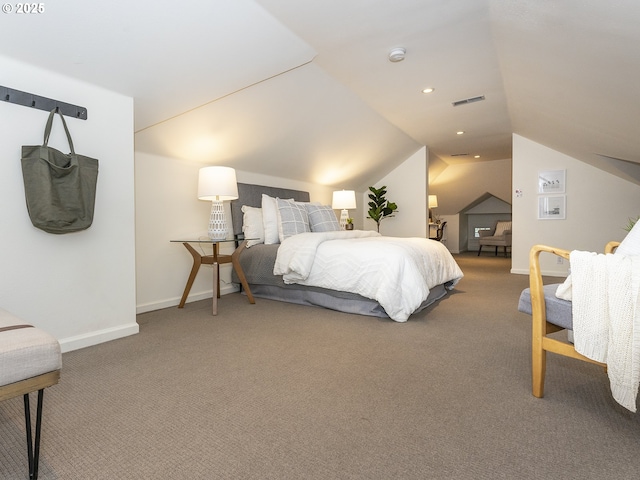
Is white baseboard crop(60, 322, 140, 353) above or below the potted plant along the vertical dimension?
below

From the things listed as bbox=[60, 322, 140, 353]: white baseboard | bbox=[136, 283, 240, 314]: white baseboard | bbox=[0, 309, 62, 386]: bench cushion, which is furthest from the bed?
bbox=[0, 309, 62, 386]: bench cushion

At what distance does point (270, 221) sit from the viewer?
157 inches

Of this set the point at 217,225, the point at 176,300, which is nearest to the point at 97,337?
the point at 176,300

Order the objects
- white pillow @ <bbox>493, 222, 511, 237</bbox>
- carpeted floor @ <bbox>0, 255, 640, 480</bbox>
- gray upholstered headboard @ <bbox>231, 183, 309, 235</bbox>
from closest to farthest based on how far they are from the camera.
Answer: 1. carpeted floor @ <bbox>0, 255, 640, 480</bbox>
2. gray upholstered headboard @ <bbox>231, 183, 309, 235</bbox>
3. white pillow @ <bbox>493, 222, 511, 237</bbox>

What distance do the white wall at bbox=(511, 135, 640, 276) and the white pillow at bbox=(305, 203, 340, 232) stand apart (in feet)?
10.7

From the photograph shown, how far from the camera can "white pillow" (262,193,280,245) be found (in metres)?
3.96

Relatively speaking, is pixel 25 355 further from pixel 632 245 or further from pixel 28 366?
pixel 632 245

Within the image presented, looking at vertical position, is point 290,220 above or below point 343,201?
below

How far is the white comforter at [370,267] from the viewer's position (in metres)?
2.80

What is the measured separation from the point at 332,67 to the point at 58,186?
250cm

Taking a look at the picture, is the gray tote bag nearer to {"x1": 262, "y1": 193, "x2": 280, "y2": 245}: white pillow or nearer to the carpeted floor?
the carpeted floor

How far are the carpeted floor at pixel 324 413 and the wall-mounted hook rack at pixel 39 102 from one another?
5.03ft

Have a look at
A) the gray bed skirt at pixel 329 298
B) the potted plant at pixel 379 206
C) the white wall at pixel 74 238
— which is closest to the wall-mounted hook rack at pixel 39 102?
the white wall at pixel 74 238

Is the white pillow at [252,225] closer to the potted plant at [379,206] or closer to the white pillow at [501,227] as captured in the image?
the potted plant at [379,206]
